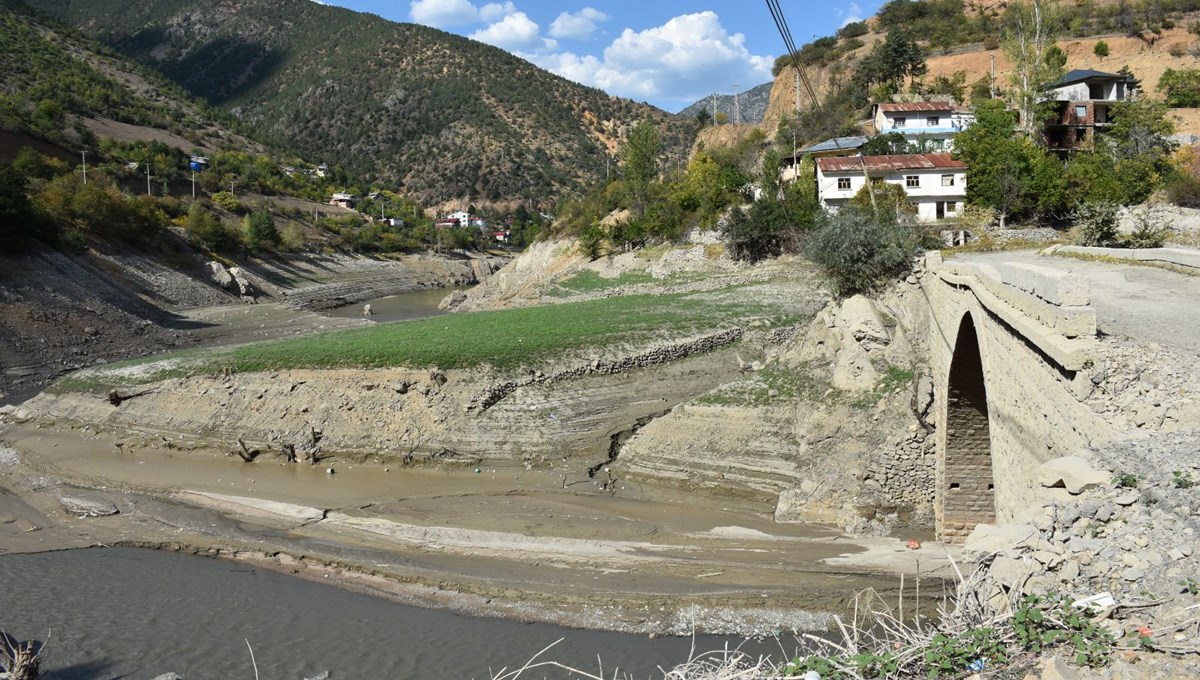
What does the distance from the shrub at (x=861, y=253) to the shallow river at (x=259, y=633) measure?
13.1 m

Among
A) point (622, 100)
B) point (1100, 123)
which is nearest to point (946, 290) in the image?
point (1100, 123)

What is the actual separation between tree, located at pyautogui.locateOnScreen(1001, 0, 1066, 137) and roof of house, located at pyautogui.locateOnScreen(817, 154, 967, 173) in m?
4.27

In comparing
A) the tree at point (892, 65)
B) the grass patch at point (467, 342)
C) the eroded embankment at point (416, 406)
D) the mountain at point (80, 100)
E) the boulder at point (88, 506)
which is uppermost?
the mountain at point (80, 100)

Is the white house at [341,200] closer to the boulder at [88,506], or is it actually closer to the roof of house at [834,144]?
the roof of house at [834,144]

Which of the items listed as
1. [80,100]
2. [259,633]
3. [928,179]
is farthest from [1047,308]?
[80,100]

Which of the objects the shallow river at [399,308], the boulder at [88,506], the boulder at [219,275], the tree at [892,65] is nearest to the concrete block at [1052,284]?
the boulder at [88,506]

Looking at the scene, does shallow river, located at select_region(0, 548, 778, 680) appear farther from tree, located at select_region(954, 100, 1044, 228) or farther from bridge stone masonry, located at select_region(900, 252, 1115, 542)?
tree, located at select_region(954, 100, 1044, 228)

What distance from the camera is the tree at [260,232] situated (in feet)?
207

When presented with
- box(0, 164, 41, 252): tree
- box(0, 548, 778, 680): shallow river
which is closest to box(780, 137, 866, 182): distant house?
box(0, 548, 778, 680): shallow river

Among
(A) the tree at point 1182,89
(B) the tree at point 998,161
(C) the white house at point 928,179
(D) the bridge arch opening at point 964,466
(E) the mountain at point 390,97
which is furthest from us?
(E) the mountain at point 390,97

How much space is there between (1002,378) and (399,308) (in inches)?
1925

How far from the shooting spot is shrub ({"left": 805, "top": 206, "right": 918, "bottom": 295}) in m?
21.0

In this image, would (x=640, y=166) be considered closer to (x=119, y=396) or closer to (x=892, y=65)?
(x=892, y=65)

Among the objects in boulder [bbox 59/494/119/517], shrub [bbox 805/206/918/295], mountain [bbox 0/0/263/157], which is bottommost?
boulder [bbox 59/494/119/517]
